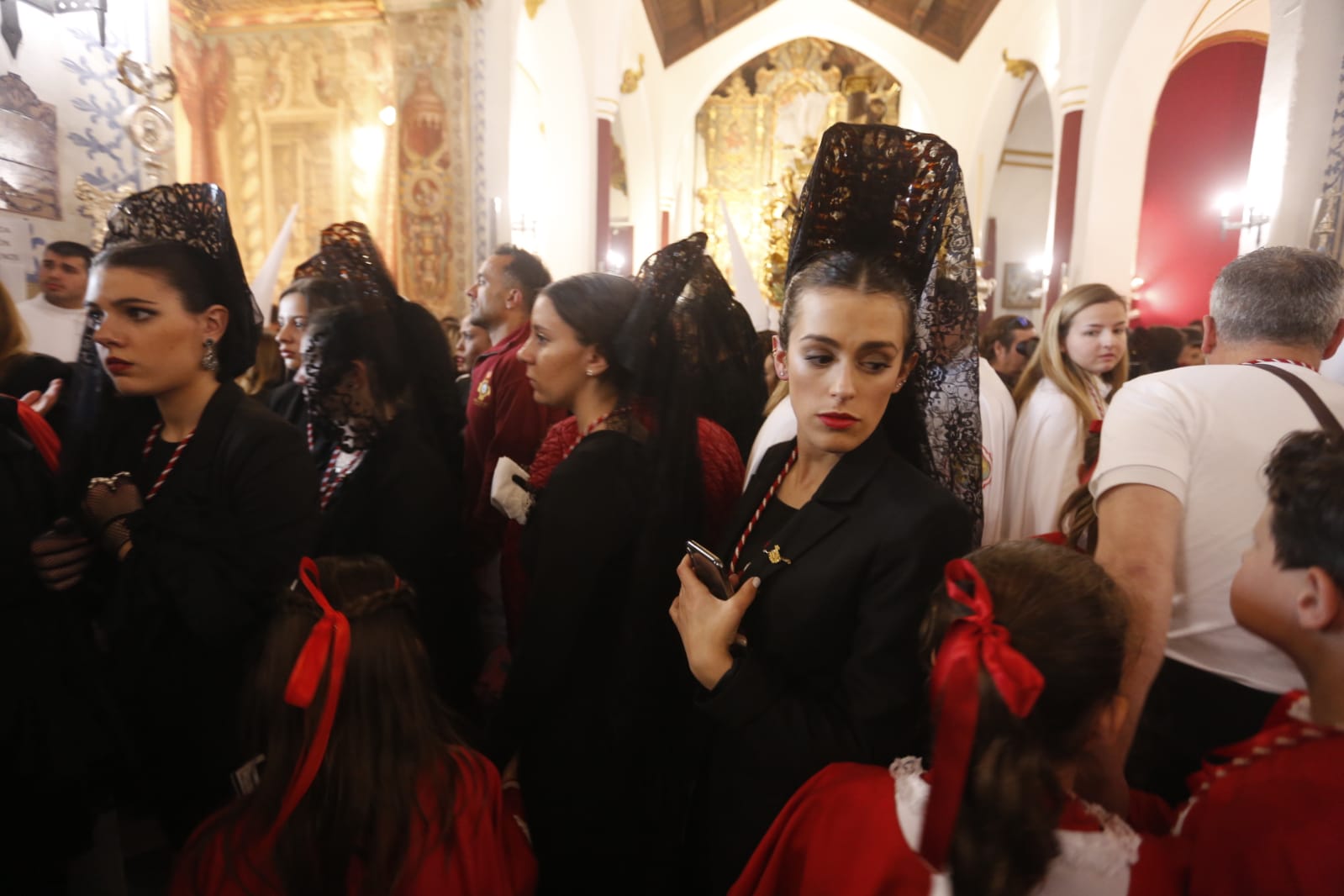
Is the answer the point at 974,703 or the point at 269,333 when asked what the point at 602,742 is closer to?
the point at 974,703

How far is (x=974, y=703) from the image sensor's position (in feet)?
2.84

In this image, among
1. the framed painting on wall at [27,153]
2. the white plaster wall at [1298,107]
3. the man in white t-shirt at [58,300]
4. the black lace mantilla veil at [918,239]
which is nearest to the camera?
the black lace mantilla veil at [918,239]

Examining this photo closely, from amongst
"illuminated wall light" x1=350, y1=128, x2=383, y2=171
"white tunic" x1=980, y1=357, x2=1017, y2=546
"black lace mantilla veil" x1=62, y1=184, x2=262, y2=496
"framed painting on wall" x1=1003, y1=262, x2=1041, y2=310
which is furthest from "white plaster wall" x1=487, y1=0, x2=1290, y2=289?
"black lace mantilla veil" x1=62, y1=184, x2=262, y2=496

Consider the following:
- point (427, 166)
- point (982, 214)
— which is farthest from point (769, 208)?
point (427, 166)

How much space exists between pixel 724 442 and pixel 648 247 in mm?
13084

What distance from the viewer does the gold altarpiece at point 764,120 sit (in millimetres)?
15664

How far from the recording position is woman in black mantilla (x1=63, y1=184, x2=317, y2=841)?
1571 mm

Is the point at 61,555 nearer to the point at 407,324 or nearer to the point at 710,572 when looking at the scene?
the point at 407,324

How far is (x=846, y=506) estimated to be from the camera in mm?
1353

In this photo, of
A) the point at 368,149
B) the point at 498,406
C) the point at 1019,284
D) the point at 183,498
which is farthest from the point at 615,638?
the point at 1019,284

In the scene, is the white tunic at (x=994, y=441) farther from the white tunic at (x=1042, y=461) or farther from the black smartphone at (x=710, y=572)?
the black smartphone at (x=710, y=572)

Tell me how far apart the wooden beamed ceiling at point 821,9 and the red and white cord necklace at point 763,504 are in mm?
12269

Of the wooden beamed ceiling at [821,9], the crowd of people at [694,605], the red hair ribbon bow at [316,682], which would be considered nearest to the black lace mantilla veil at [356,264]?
the crowd of people at [694,605]

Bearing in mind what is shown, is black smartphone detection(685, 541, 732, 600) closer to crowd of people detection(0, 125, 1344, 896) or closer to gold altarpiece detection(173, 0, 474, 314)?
crowd of people detection(0, 125, 1344, 896)
